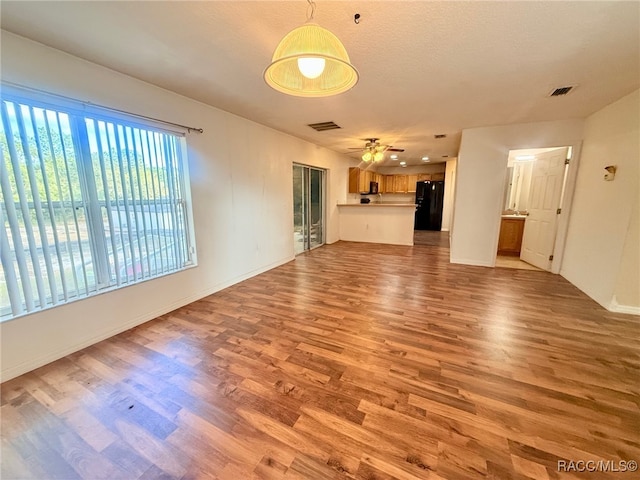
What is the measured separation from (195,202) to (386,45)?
8.55 ft

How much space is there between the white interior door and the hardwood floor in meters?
1.81

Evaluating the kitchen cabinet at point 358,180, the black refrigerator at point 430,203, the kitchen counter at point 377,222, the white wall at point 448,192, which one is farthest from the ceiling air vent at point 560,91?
the black refrigerator at point 430,203

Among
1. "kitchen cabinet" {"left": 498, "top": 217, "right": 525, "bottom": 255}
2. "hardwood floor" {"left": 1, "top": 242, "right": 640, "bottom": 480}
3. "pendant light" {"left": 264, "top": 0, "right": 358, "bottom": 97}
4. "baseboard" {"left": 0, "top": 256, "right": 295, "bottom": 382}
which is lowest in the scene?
"hardwood floor" {"left": 1, "top": 242, "right": 640, "bottom": 480}

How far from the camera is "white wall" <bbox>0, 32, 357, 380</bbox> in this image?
192 cm

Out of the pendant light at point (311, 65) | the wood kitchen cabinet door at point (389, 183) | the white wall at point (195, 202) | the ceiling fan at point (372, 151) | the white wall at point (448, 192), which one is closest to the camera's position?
the pendant light at point (311, 65)

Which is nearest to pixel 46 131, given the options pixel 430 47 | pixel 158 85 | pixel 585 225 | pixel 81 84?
pixel 81 84

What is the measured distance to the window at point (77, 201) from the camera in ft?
6.07

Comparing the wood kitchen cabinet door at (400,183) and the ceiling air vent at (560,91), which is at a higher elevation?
the ceiling air vent at (560,91)

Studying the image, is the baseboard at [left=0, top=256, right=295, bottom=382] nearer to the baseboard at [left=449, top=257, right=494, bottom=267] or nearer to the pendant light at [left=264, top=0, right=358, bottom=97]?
the pendant light at [left=264, top=0, right=358, bottom=97]

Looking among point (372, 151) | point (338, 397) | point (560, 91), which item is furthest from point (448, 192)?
point (338, 397)

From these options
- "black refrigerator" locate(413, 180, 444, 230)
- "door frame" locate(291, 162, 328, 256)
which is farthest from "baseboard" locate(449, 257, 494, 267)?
"black refrigerator" locate(413, 180, 444, 230)

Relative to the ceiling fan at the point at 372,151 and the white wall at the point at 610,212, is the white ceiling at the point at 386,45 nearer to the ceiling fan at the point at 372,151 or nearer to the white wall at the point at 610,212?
the white wall at the point at 610,212

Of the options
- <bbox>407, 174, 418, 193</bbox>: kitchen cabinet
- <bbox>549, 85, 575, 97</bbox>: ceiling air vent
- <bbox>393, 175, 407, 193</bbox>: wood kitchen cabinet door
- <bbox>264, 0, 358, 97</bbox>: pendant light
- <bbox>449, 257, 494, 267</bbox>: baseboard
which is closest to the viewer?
<bbox>264, 0, 358, 97</bbox>: pendant light

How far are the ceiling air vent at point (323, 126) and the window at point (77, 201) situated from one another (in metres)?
2.03
